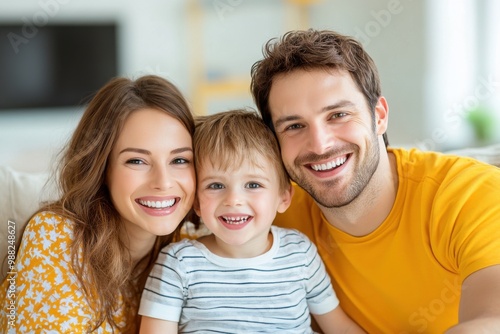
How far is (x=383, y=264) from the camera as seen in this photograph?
5.54 feet

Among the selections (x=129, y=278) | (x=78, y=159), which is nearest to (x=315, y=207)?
(x=129, y=278)

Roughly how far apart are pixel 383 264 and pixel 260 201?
0.38 metres

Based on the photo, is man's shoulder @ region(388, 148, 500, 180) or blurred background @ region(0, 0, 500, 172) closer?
man's shoulder @ region(388, 148, 500, 180)

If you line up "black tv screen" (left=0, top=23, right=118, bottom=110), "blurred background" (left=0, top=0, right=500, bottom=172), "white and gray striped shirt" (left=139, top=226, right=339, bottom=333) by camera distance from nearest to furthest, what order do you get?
1. "white and gray striped shirt" (left=139, top=226, right=339, bottom=333)
2. "blurred background" (left=0, top=0, right=500, bottom=172)
3. "black tv screen" (left=0, top=23, right=118, bottom=110)

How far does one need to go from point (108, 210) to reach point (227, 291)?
390mm

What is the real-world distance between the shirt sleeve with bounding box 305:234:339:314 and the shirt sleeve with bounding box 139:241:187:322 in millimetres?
334

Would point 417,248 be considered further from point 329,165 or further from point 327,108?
point 327,108

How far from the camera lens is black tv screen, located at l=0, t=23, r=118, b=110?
632cm

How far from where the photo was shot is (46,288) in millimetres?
1512

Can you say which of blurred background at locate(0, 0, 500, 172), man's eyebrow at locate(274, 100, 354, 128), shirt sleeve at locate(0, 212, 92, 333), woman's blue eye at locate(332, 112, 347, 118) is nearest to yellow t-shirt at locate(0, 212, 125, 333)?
shirt sleeve at locate(0, 212, 92, 333)

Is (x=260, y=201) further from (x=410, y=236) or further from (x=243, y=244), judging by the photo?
(x=410, y=236)

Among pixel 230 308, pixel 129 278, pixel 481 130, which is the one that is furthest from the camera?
pixel 481 130

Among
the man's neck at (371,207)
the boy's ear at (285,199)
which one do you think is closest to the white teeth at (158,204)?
the boy's ear at (285,199)

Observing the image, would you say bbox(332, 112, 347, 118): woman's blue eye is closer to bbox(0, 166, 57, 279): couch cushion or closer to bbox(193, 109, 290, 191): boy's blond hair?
bbox(193, 109, 290, 191): boy's blond hair
